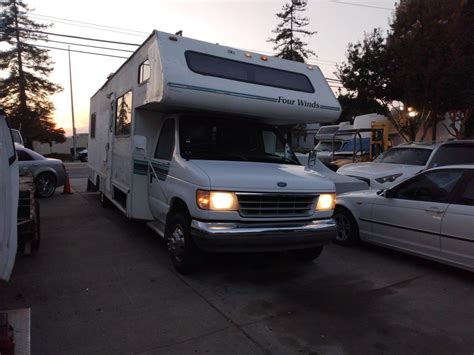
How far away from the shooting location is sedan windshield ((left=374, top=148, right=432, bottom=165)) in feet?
32.1

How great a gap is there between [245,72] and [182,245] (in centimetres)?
263

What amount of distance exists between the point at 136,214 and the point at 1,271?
11.7ft

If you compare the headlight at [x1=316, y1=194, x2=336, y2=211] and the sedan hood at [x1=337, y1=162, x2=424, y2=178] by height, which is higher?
the sedan hood at [x1=337, y1=162, x2=424, y2=178]

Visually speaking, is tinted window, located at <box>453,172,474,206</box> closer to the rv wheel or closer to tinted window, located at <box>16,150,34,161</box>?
the rv wheel

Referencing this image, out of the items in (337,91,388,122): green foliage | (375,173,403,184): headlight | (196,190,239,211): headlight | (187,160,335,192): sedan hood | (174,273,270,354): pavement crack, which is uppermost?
(337,91,388,122): green foliage

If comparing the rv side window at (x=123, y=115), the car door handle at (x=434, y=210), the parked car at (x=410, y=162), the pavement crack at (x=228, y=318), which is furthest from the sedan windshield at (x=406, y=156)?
the pavement crack at (x=228, y=318)

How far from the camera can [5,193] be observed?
302 centimetres

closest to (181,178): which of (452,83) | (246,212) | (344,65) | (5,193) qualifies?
(246,212)

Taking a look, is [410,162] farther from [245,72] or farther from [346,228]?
[245,72]

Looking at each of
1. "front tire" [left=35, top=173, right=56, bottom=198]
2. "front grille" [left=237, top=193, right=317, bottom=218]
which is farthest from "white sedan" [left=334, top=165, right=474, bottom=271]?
"front tire" [left=35, top=173, right=56, bottom=198]

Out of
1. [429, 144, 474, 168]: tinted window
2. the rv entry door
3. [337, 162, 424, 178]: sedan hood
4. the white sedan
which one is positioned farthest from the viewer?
[337, 162, 424, 178]: sedan hood

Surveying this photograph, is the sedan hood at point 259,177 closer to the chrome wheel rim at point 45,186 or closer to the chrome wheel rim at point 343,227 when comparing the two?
the chrome wheel rim at point 343,227

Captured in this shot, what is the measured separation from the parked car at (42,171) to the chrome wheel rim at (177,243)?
325 inches

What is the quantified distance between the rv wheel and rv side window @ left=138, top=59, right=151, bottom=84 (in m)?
2.21
